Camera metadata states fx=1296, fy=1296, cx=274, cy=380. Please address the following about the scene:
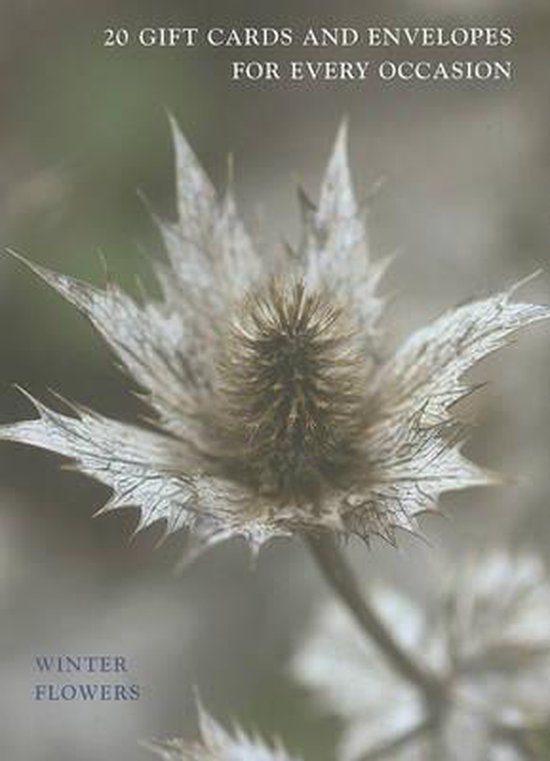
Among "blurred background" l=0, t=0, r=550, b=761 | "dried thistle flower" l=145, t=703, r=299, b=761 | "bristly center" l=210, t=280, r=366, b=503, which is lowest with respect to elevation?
"dried thistle flower" l=145, t=703, r=299, b=761

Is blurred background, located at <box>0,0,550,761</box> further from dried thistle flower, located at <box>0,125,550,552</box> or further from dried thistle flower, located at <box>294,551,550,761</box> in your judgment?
dried thistle flower, located at <box>0,125,550,552</box>

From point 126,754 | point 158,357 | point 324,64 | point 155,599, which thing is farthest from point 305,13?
point 126,754

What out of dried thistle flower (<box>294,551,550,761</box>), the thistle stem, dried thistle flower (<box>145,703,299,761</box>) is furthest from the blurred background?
dried thistle flower (<box>145,703,299,761</box>)

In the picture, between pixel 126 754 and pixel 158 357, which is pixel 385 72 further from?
pixel 126 754

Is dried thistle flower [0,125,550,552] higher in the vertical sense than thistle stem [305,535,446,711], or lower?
higher

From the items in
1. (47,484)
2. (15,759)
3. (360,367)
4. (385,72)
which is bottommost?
(15,759)

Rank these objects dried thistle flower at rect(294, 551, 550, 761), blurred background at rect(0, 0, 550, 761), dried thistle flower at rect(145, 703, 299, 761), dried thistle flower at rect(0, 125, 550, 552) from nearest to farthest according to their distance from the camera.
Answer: dried thistle flower at rect(0, 125, 550, 552) < dried thistle flower at rect(145, 703, 299, 761) < dried thistle flower at rect(294, 551, 550, 761) < blurred background at rect(0, 0, 550, 761)

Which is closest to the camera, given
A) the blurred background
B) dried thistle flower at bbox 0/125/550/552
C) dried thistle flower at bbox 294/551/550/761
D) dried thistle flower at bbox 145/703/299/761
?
dried thistle flower at bbox 0/125/550/552
